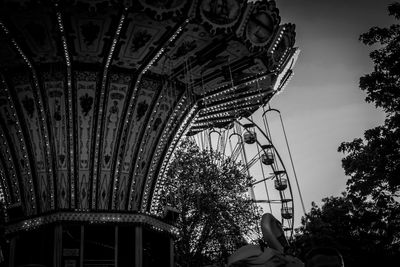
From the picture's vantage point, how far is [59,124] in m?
12.2

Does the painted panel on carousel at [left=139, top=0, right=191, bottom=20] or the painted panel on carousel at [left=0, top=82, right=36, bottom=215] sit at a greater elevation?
the painted panel on carousel at [left=139, top=0, right=191, bottom=20]

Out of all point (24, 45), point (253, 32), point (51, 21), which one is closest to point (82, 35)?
point (51, 21)

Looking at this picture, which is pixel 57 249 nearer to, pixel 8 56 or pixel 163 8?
pixel 8 56

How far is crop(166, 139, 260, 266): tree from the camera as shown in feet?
82.5

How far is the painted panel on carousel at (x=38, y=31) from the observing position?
32.2ft

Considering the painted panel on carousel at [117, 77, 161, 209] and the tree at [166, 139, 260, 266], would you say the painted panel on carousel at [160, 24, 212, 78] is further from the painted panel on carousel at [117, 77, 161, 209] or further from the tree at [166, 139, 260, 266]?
the tree at [166, 139, 260, 266]

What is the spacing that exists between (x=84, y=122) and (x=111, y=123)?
76 centimetres

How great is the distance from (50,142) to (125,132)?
6.99 feet

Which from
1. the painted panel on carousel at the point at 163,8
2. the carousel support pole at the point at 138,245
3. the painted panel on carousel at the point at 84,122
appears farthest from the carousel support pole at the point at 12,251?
the painted panel on carousel at the point at 163,8

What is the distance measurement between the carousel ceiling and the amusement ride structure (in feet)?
0.10

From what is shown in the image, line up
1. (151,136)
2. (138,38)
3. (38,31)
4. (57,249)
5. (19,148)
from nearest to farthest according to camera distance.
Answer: (38,31) < (138,38) < (57,249) < (19,148) < (151,136)

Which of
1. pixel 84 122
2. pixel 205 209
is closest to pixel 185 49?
pixel 84 122

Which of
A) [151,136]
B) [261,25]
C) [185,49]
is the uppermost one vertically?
[261,25]

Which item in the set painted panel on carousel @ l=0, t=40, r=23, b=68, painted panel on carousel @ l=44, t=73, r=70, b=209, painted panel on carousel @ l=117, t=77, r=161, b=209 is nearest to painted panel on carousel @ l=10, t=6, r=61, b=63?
painted panel on carousel @ l=0, t=40, r=23, b=68
